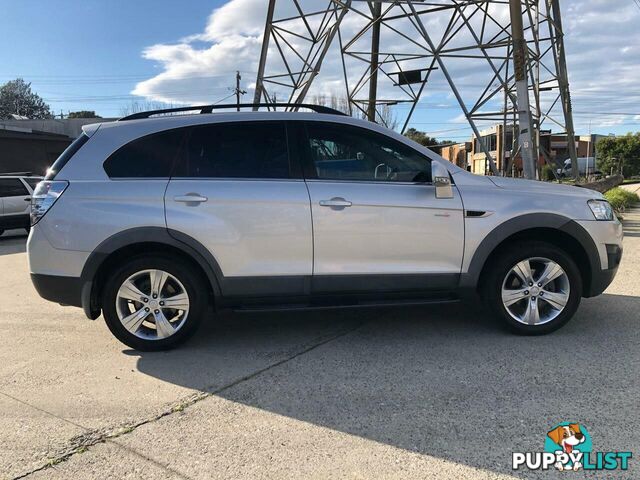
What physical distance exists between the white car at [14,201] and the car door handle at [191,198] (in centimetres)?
1223

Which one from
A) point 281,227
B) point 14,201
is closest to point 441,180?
point 281,227

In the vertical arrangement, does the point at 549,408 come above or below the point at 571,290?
below

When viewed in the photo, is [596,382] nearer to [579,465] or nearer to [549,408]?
[549,408]

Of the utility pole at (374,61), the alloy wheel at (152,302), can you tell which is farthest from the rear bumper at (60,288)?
the utility pole at (374,61)

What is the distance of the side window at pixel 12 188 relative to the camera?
14.1 m

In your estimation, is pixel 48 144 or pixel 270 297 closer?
pixel 270 297

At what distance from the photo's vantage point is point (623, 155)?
45.5 m

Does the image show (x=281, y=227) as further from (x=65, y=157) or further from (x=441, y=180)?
(x=65, y=157)

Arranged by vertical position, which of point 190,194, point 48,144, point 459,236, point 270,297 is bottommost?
point 270,297

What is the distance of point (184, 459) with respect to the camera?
279 cm

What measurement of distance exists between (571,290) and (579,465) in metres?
2.11

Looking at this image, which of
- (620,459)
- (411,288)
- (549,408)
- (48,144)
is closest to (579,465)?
(620,459)

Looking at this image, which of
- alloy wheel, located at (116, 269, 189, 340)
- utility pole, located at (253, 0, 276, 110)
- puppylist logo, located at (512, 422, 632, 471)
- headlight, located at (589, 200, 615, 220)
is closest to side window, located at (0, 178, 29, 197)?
utility pole, located at (253, 0, 276, 110)

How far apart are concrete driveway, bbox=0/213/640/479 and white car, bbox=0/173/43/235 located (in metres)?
10.3
